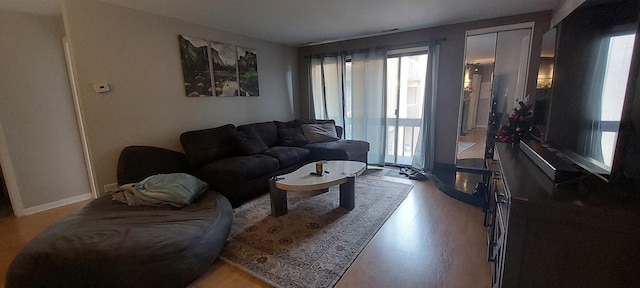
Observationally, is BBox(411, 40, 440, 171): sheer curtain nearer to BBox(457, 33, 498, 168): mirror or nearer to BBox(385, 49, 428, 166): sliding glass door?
BBox(385, 49, 428, 166): sliding glass door

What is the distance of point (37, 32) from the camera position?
2.83 m

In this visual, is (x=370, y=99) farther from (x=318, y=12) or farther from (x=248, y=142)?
(x=248, y=142)

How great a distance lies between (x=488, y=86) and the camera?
3.51m

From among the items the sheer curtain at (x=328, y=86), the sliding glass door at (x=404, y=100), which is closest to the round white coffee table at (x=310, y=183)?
the sliding glass door at (x=404, y=100)

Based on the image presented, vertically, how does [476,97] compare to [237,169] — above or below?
Answer: above

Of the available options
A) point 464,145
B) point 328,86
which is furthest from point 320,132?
point 464,145

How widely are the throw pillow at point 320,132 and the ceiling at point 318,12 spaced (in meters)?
1.52

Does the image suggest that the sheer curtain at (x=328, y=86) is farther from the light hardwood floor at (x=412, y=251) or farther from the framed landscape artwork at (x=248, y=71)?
the light hardwood floor at (x=412, y=251)

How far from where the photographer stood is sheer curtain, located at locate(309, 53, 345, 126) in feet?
15.2

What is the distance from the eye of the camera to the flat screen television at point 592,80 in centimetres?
108

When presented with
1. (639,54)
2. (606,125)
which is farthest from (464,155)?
(639,54)

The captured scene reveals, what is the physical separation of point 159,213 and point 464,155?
4.00 meters

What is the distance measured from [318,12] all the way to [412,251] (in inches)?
107

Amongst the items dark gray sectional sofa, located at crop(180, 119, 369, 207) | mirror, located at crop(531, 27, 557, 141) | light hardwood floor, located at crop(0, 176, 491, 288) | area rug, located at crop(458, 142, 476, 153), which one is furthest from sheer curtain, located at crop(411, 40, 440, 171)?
mirror, located at crop(531, 27, 557, 141)
